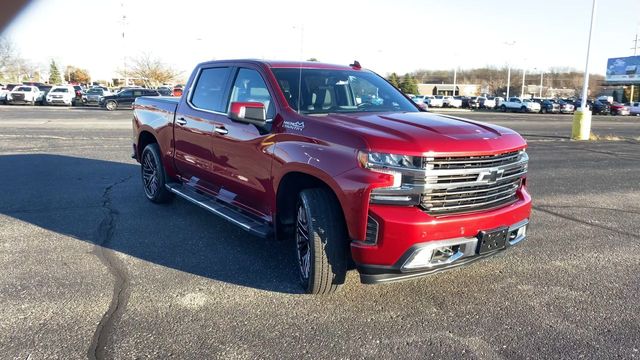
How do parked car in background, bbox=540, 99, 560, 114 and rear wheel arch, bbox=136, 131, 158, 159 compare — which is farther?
parked car in background, bbox=540, 99, 560, 114

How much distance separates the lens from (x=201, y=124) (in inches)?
216

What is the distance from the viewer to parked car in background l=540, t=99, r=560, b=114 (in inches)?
2192

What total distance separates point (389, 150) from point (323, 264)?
3.22 ft

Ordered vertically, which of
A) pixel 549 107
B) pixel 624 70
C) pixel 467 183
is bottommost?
pixel 467 183

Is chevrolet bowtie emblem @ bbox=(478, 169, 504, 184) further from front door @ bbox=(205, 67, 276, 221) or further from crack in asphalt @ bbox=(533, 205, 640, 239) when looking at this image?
crack in asphalt @ bbox=(533, 205, 640, 239)

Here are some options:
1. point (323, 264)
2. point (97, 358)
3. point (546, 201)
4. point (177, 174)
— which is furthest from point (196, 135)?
point (546, 201)

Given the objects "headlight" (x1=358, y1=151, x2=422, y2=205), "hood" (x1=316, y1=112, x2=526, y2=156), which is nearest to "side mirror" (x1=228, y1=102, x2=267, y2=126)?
"hood" (x1=316, y1=112, x2=526, y2=156)

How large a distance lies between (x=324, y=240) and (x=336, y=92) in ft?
5.72

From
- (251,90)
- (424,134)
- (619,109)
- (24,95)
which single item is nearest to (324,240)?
(424,134)

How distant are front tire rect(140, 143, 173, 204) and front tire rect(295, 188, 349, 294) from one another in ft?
10.9

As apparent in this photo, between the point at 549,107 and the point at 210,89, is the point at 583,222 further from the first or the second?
the point at 549,107

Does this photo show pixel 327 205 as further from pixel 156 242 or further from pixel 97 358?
pixel 156 242

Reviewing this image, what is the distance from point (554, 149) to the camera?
15.1 metres

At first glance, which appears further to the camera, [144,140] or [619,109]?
[619,109]
